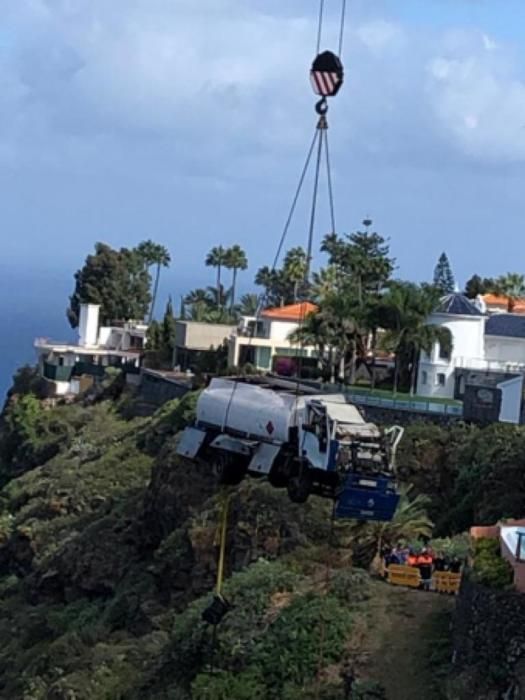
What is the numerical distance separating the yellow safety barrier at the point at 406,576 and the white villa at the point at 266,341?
34.5 meters

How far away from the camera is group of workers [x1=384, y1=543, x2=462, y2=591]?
2581cm

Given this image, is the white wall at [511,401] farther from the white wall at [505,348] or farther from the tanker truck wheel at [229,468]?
the white wall at [505,348]

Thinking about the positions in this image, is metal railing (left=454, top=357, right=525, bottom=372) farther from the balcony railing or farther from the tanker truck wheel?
the tanker truck wheel

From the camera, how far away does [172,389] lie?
191 ft

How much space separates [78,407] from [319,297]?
14.0m

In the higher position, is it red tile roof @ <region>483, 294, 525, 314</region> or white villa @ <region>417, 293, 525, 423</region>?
red tile roof @ <region>483, 294, 525, 314</region>

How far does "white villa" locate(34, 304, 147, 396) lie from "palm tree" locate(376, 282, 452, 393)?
18.4 metres

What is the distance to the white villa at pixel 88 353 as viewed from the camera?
71250 mm

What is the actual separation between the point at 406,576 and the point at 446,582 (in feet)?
2.88

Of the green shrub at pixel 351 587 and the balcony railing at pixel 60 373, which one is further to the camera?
the balcony railing at pixel 60 373

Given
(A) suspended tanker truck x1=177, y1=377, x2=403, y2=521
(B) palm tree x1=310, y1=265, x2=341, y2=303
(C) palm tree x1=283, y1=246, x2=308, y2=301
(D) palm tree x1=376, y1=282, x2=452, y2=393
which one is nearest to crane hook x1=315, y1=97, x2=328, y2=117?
(A) suspended tanker truck x1=177, y1=377, x2=403, y2=521

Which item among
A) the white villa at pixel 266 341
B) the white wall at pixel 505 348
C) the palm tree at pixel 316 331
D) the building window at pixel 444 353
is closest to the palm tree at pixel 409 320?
the building window at pixel 444 353

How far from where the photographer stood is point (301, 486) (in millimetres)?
21766

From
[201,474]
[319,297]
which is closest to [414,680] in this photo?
[201,474]
